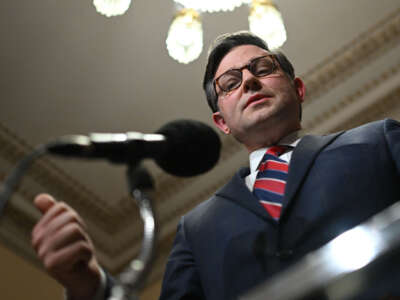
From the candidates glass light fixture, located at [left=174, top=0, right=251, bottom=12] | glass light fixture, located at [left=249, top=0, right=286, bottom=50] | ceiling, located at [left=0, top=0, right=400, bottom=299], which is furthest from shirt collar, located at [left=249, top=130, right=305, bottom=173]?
ceiling, located at [left=0, top=0, right=400, bottom=299]

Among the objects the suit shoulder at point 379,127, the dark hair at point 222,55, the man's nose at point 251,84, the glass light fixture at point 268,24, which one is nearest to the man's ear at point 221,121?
the dark hair at point 222,55

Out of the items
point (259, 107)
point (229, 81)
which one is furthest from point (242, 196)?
point (229, 81)

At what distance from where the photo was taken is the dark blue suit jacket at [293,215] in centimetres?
113

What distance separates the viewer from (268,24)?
116 inches

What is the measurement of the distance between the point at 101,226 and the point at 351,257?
4.20 m

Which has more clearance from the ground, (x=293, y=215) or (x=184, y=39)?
(x=184, y=39)

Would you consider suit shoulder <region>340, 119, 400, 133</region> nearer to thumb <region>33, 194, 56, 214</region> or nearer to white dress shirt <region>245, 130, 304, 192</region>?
white dress shirt <region>245, 130, 304, 192</region>

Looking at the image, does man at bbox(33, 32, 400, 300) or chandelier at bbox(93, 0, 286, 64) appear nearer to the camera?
man at bbox(33, 32, 400, 300)

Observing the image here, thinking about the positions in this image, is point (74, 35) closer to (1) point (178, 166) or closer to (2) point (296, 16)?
(2) point (296, 16)

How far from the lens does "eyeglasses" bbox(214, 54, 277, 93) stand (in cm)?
158

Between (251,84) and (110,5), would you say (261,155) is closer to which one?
(251,84)

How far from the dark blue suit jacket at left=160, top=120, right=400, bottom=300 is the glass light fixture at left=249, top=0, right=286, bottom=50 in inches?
65.1

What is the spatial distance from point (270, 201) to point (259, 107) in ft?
1.10

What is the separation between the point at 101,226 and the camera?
458 centimetres
